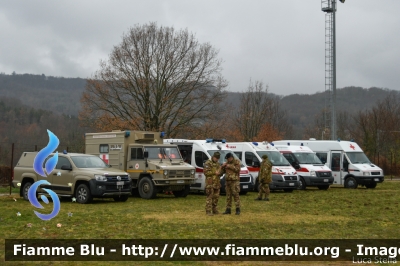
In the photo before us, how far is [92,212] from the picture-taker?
15.2m

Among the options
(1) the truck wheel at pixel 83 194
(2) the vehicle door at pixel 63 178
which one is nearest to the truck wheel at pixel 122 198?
(1) the truck wheel at pixel 83 194

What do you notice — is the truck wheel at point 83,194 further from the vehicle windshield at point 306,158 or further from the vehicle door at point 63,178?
the vehicle windshield at point 306,158

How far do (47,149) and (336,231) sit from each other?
6.61m

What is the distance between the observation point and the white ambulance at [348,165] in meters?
27.7

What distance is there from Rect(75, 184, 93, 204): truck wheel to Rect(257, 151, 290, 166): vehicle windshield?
9620 mm

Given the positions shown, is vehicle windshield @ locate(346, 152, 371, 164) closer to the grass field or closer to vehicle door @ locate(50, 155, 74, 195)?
the grass field

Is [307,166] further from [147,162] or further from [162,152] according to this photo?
[147,162]

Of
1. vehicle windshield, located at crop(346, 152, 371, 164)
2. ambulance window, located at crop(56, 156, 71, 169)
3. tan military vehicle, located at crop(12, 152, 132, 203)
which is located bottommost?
tan military vehicle, located at crop(12, 152, 132, 203)

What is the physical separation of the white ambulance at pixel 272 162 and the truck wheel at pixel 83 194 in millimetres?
9113

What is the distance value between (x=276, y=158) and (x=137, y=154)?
24.2 ft

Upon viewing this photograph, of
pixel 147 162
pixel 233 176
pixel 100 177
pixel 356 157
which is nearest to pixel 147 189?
pixel 147 162

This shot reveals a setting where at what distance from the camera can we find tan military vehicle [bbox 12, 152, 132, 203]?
1797 cm

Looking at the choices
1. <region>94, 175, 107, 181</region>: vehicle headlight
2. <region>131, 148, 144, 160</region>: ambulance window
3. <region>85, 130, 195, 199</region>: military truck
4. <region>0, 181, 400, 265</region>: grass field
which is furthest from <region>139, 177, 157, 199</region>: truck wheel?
<region>94, 175, 107, 181</region>: vehicle headlight

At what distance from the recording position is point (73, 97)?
4269 inches
